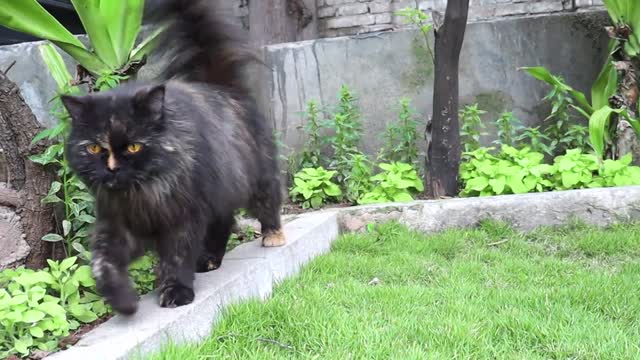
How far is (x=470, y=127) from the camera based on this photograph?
518 cm

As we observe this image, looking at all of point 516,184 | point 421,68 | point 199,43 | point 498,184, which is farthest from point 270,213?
point 421,68

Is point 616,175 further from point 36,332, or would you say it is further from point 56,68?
point 36,332

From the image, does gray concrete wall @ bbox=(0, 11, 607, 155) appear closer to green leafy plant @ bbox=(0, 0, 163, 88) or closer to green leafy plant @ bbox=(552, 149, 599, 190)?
green leafy plant @ bbox=(552, 149, 599, 190)

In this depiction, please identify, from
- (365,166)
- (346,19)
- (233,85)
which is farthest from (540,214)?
(346,19)

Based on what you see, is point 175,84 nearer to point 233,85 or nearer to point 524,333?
point 233,85

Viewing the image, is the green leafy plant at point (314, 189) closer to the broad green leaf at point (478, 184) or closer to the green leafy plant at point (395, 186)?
the green leafy plant at point (395, 186)

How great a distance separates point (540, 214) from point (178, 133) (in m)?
2.77

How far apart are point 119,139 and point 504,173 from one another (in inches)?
125

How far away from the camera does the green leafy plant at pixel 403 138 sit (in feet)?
17.0

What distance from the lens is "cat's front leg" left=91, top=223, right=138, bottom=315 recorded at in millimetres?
2303

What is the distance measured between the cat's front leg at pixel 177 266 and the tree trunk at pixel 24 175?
0.71m

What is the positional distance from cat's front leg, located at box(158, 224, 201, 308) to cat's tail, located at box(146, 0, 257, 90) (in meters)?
0.97

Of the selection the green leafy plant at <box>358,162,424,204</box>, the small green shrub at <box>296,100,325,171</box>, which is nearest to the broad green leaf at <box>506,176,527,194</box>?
the green leafy plant at <box>358,162,424,204</box>

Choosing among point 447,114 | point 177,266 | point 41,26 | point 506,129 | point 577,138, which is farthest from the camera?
point 506,129
